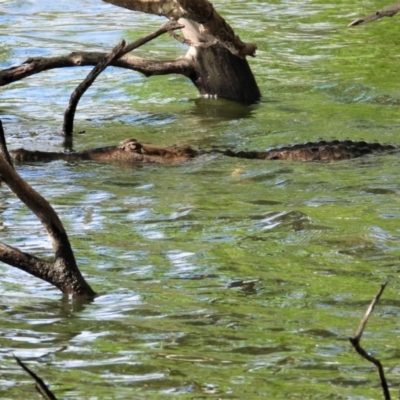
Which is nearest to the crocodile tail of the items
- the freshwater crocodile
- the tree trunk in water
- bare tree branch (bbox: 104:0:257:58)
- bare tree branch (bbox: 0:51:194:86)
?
the freshwater crocodile

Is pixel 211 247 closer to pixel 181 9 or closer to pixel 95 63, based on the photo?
pixel 181 9

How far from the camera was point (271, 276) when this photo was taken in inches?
A: 243

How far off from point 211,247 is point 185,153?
9.89ft

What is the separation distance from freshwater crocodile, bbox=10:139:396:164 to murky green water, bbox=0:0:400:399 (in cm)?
17

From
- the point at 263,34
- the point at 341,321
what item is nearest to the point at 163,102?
the point at 263,34

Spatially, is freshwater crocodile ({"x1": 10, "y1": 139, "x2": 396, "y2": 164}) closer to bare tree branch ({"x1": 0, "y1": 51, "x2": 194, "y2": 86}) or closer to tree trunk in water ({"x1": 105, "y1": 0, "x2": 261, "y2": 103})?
bare tree branch ({"x1": 0, "y1": 51, "x2": 194, "y2": 86})

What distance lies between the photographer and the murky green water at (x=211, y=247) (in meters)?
4.69

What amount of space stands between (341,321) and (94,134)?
6.44 meters

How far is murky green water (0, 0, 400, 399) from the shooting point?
15.4 ft

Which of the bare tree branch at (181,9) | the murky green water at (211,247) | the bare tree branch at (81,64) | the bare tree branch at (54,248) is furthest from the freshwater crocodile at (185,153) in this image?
the bare tree branch at (54,248)

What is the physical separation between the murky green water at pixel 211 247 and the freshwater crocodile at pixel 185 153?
17 centimetres

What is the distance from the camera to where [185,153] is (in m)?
9.77

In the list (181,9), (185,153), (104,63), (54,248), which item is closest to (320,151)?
(185,153)

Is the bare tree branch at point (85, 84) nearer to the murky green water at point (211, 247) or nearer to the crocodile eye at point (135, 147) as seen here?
the murky green water at point (211, 247)
